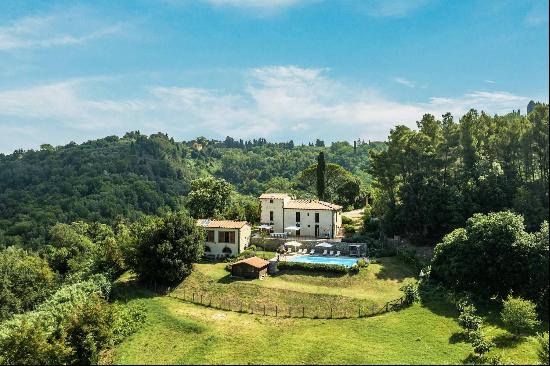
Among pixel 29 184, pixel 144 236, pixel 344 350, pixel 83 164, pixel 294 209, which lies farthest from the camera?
pixel 83 164

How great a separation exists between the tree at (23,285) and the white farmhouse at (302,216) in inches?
1215

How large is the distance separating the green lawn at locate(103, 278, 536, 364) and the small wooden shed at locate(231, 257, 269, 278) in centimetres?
733

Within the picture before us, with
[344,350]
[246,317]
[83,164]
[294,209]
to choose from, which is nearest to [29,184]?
[83,164]

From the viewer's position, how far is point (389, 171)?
59.4 meters

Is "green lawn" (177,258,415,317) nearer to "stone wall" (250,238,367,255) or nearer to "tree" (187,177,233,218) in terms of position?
"stone wall" (250,238,367,255)

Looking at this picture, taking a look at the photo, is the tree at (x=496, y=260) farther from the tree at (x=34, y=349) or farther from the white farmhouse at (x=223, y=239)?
the tree at (x=34, y=349)

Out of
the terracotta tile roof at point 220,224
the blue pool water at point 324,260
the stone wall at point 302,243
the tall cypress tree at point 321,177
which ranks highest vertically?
the tall cypress tree at point 321,177

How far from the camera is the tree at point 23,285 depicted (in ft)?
185

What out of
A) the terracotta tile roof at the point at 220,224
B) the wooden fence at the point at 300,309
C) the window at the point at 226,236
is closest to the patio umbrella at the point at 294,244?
the terracotta tile roof at the point at 220,224

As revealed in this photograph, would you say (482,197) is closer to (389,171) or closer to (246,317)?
(389,171)

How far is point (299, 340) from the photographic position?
101ft

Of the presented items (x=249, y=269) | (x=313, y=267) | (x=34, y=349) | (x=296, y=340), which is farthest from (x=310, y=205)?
(x=34, y=349)

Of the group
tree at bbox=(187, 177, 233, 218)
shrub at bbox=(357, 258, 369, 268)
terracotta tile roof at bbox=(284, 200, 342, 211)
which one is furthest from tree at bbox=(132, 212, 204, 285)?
shrub at bbox=(357, 258, 369, 268)

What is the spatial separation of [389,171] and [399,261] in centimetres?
1436
